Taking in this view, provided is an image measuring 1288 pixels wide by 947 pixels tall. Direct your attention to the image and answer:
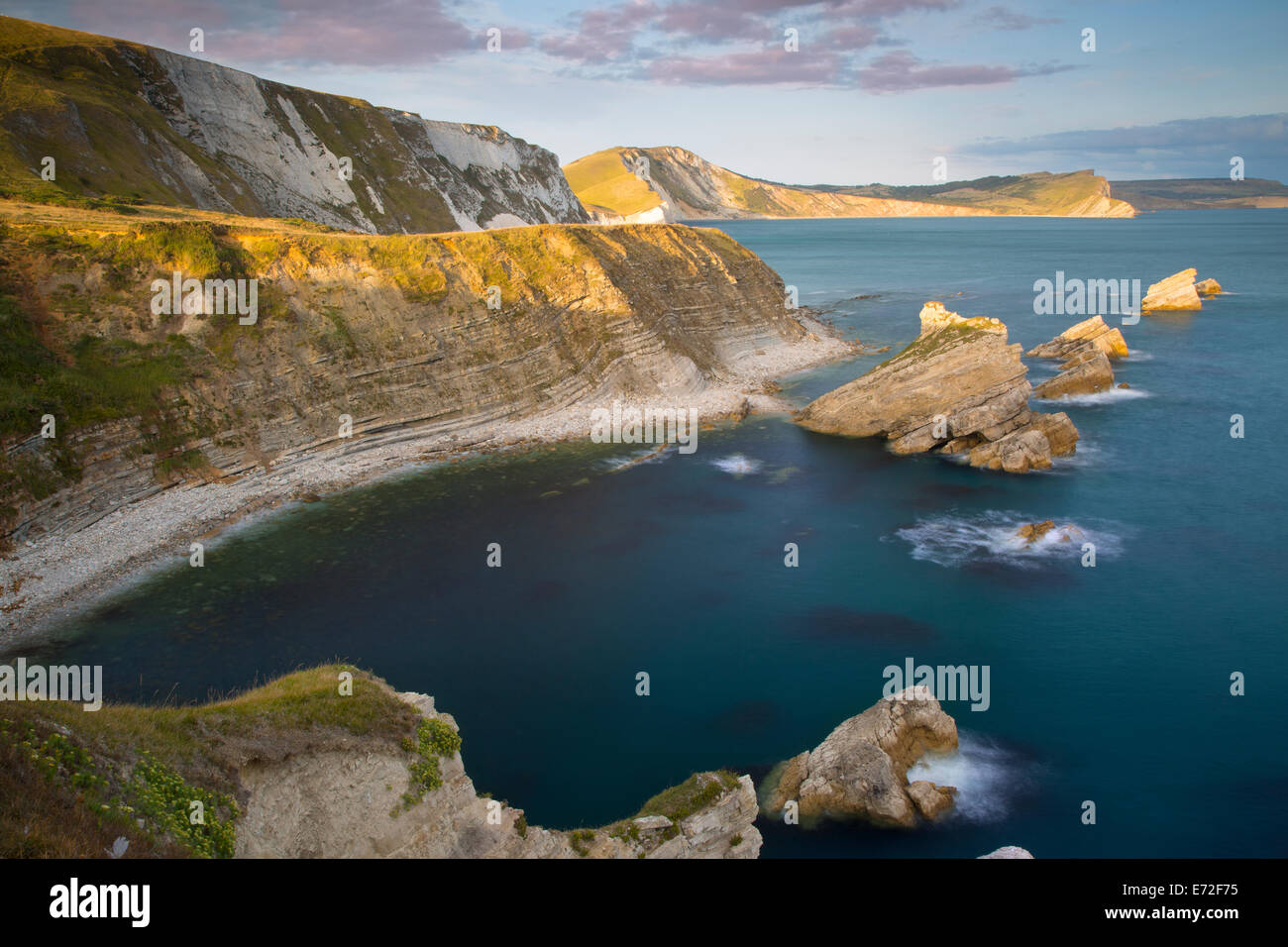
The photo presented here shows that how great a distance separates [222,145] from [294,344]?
172 feet

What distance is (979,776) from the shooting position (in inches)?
1078

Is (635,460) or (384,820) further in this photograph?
(635,460)

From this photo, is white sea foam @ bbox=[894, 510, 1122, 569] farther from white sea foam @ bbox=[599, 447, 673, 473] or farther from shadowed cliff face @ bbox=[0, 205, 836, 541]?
shadowed cliff face @ bbox=[0, 205, 836, 541]

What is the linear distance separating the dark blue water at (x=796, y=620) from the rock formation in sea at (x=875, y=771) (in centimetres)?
77

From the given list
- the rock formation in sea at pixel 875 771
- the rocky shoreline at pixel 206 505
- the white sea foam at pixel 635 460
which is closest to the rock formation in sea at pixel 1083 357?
the rocky shoreline at pixel 206 505

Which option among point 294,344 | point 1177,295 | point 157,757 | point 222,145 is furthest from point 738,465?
point 1177,295

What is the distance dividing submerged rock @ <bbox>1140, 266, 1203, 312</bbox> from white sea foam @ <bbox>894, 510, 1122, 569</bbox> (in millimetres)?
86809

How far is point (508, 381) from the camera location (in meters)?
66.1

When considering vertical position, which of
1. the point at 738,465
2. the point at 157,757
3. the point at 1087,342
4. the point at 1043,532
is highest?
the point at 1087,342

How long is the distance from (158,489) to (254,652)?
18.5m

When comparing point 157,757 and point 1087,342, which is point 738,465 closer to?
point 157,757

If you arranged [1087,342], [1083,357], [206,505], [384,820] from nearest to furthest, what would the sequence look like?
[384,820] < [206,505] < [1083,357] < [1087,342]
